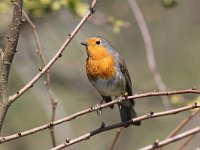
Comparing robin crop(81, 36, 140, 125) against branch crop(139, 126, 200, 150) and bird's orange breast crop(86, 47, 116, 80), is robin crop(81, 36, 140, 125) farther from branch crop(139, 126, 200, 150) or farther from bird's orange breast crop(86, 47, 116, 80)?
branch crop(139, 126, 200, 150)

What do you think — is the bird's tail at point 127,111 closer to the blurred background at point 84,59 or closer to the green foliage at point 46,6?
the blurred background at point 84,59

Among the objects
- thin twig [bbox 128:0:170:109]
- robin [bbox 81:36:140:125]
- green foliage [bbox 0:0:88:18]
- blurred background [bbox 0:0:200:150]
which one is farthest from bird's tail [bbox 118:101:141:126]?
green foliage [bbox 0:0:88:18]

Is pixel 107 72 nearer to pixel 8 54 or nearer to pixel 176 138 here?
pixel 8 54

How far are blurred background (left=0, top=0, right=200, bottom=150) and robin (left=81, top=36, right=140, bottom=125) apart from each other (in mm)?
735

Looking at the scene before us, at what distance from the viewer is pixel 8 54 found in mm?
2549

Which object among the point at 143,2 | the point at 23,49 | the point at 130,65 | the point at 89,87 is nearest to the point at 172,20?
the point at 143,2

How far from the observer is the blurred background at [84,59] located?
6.58m

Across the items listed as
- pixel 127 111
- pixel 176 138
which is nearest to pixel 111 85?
pixel 127 111

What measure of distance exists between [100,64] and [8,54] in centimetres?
225

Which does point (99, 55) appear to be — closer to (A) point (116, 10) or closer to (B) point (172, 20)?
(A) point (116, 10)

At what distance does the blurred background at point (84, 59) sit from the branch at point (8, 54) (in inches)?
120

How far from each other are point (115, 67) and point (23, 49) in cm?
244

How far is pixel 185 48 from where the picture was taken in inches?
383

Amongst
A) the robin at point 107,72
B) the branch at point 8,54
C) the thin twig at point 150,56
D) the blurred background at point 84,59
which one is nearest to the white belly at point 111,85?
the robin at point 107,72
